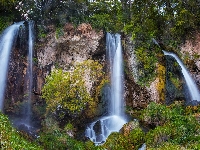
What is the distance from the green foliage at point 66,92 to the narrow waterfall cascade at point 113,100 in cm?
160

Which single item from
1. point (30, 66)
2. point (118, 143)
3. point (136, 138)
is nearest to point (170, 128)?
point (136, 138)

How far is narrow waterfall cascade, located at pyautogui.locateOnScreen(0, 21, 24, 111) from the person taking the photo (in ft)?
60.5

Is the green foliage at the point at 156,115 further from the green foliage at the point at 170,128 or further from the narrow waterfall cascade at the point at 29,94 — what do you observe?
the narrow waterfall cascade at the point at 29,94

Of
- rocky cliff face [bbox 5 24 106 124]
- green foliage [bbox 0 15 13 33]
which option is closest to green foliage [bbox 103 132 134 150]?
rocky cliff face [bbox 5 24 106 124]

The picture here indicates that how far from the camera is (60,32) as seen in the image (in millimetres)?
20188

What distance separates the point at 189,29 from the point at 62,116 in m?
12.6

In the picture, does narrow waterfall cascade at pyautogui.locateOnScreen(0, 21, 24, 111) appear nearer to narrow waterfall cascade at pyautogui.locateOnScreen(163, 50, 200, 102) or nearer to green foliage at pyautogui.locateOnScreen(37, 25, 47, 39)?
green foliage at pyautogui.locateOnScreen(37, 25, 47, 39)

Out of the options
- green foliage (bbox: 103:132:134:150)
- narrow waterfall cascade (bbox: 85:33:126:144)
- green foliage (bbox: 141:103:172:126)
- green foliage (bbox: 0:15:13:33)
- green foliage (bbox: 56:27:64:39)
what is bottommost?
green foliage (bbox: 103:132:134:150)

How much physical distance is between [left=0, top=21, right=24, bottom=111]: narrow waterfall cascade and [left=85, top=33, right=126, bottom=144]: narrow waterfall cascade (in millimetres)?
6147

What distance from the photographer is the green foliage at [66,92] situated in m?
17.1

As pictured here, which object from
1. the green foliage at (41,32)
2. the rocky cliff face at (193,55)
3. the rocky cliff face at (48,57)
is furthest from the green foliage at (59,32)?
the rocky cliff face at (193,55)

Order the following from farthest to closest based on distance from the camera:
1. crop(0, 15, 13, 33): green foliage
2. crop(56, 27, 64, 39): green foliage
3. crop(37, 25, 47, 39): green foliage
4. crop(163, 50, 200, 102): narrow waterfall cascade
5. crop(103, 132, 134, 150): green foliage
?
crop(37, 25, 47, 39): green foliage → crop(56, 27, 64, 39): green foliage → crop(163, 50, 200, 102): narrow waterfall cascade → crop(0, 15, 13, 33): green foliage → crop(103, 132, 134, 150): green foliage

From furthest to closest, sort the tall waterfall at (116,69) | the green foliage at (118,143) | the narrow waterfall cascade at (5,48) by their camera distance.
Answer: the tall waterfall at (116,69), the narrow waterfall cascade at (5,48), the green foliage at (118,143)

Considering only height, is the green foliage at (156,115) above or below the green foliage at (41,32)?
below
